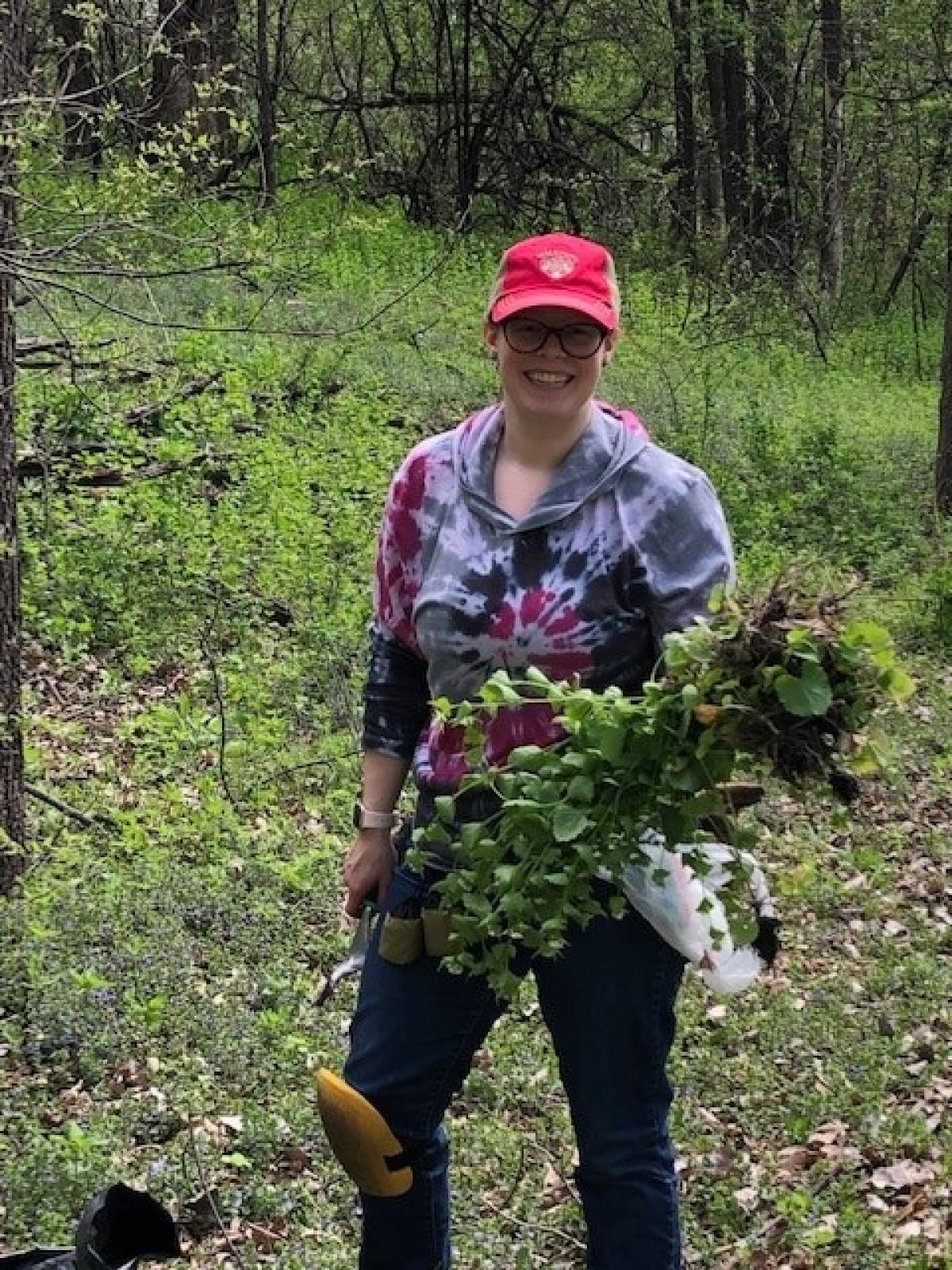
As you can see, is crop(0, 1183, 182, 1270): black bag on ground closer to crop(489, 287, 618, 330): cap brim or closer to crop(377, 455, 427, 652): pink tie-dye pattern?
crop(377, 455, 427, 652): pink tie-dye pattern

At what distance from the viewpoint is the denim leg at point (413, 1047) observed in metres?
2.66

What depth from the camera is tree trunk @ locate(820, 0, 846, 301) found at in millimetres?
21516

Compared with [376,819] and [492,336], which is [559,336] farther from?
[376,819]

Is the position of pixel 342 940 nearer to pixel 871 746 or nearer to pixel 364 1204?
pixel 364 1204

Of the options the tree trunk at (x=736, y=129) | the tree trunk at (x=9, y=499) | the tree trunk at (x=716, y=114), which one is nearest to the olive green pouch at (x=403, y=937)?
the tree trunk at (x=9, y=499)

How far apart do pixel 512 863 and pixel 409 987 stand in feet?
1.46

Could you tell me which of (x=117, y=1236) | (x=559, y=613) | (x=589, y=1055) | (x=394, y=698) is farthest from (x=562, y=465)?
(x=117, y=1236)

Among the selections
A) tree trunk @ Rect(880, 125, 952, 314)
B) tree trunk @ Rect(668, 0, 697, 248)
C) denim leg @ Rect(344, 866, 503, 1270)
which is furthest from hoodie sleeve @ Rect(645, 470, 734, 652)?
tree trunk @ Rect(880, 125, 952, 314)

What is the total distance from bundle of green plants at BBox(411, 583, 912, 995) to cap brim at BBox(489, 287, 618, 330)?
63 centimetres

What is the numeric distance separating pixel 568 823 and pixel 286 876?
3.39 meters

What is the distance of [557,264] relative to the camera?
259 cm

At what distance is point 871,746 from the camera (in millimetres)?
2049

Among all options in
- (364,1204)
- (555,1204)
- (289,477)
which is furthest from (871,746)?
(289,477)

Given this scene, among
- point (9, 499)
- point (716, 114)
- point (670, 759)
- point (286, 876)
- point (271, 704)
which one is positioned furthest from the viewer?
point (716, 114)
